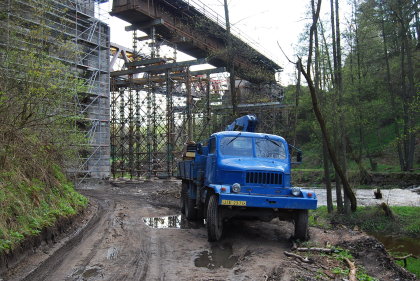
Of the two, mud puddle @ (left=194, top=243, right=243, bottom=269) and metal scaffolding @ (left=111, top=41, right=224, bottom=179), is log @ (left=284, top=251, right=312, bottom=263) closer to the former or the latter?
mud puddle @ (left=194, top=243, right=243, bottom=269)

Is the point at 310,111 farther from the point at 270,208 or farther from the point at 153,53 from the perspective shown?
the point at 153,53

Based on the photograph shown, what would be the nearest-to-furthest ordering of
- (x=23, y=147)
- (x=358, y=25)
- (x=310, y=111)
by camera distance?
1. (x=23, y=147)
2. (x=310, y=111)
3. (x=358, y=25)

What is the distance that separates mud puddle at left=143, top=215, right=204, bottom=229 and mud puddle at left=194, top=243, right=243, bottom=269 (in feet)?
9.79

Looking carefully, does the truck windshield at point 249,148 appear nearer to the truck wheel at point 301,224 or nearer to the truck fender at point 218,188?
the truck fender at point 218,188

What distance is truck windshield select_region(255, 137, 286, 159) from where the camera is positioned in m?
10.3

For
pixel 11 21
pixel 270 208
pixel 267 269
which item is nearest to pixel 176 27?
pixel 11 21

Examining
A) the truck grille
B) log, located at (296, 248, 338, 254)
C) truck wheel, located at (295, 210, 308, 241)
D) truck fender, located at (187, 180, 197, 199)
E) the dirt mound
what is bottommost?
the dirt mound

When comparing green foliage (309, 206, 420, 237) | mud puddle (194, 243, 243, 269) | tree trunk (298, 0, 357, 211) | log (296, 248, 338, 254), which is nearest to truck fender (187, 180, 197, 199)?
mud puddle (194, 243, 243, 269)

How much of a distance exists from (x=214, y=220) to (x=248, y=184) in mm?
1189

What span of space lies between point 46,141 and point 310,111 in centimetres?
1201

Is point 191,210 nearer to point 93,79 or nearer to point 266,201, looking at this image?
point 266,201

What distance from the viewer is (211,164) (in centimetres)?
1027

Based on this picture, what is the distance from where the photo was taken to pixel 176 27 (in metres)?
25.3

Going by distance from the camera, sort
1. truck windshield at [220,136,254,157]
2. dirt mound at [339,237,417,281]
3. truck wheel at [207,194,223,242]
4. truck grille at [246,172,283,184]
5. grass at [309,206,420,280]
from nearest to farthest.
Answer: dirt mound at [339,237,417,281] → truck wheel at [207,194,223,242] → truck grille at [246,172,283,184] → truck windshield at [220,136,254,157] → grass at [309,206,420,280]
